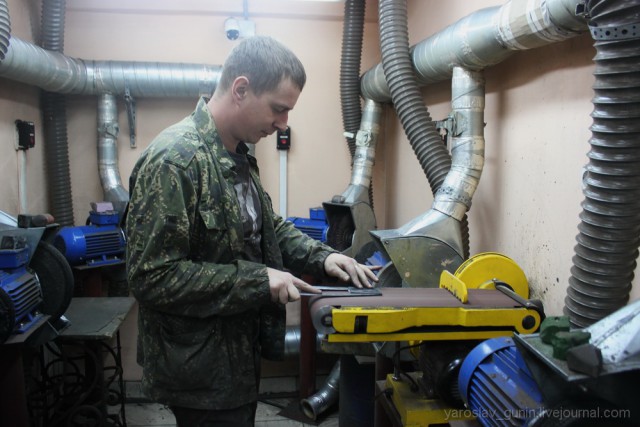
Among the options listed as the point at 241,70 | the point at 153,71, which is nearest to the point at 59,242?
the point at 153,71

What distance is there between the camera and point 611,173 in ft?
2.87

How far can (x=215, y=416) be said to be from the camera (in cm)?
115

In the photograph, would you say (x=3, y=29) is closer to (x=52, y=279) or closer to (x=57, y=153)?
(x=52, y=279)

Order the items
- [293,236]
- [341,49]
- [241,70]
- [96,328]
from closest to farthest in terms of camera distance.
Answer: [241,70]
[293,236]
[96,328]
[341,49]

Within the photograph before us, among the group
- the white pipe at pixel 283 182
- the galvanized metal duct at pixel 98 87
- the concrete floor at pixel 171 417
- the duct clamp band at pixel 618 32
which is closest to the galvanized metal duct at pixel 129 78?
the galvanized metal duct at pixel 98 87

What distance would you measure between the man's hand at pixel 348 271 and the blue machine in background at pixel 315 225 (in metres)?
1.31

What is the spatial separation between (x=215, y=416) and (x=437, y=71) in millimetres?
1519

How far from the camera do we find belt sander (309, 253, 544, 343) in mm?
975

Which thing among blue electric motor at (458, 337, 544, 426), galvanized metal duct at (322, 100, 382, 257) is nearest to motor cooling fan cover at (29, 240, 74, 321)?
galvanized metal duct at (322, 100, 382, 257)

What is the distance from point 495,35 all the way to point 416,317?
38.3 inches

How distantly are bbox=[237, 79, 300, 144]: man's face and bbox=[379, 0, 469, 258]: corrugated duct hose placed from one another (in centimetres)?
80

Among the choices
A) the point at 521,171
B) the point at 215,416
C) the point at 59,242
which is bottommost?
the point at 215,416

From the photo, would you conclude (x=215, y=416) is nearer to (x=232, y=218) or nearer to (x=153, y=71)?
(x=232, y=218)

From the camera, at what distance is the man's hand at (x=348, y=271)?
1.29m
